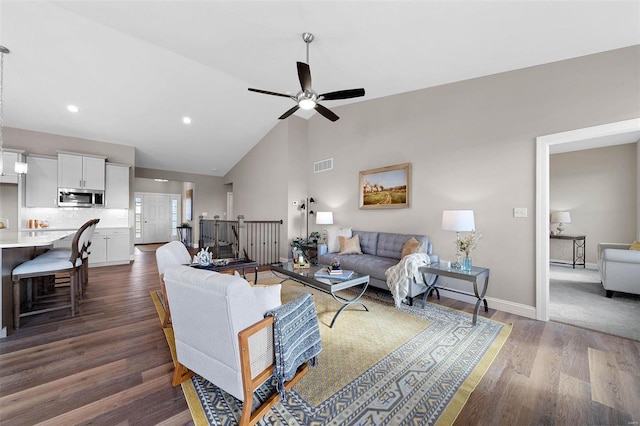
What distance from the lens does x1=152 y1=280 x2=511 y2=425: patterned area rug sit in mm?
1561

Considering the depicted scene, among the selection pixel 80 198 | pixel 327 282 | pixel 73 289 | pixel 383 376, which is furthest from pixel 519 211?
pixel 80 198

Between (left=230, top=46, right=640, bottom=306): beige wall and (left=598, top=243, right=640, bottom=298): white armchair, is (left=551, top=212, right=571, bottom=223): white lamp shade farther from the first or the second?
(left=230, top=46, right=640, bottom=306): beige wall

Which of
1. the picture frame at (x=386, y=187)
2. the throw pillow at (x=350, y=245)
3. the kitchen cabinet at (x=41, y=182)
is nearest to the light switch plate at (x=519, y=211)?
the picture frame at (x=386, y=187)

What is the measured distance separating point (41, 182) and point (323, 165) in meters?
5.92

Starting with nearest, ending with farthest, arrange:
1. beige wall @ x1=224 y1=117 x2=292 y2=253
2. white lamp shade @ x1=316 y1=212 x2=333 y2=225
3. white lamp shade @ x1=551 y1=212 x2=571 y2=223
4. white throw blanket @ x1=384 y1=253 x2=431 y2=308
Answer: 1. white throw blanket @ x1=384 y1=253 x2=431 y2=308
2. white lamp shade @ x1=316 y1=212 x2=333 y2=225
3. white lamp shade @ x1=551 y1=212 x2=571 y2=223
4. beige wall @ x1=224 y1=117 x2=292 y2=253

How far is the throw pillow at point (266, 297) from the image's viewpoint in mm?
1562

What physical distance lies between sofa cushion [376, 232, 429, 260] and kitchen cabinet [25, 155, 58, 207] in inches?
266

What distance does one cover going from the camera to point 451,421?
60.1 inches

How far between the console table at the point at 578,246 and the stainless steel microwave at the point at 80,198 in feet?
34.8

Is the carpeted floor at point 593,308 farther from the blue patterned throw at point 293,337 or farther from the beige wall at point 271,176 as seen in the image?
the beige wall at point 271,176

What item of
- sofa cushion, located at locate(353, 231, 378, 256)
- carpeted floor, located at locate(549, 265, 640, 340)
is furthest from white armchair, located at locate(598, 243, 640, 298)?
sofa cushion, located at locate(353, 231, 378, 256)

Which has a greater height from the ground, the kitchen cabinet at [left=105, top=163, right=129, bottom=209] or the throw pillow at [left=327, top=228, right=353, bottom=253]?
the kitchen cabinet at [left=105, top=163, right=129, bottom=209]

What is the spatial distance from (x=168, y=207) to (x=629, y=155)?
13.9m

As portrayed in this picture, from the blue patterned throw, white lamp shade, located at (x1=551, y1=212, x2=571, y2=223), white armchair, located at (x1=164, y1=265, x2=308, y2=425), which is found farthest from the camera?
white lamp shade, located at (x1=551, y1=212, x2=571, y2=223)
